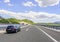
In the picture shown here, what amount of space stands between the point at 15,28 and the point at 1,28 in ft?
25.4

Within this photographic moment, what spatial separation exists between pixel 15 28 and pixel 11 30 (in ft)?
3.09

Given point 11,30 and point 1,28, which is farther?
point 1,28

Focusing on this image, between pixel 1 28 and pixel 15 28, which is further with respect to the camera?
pixel 1 28

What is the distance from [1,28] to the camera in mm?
36406

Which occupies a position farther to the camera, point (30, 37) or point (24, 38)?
point (30, 37)

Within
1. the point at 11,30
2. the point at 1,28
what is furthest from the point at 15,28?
the point at 1,28

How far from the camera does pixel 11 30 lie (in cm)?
2902

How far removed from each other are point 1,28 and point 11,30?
7994 millimetres

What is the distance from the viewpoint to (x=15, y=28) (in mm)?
29609

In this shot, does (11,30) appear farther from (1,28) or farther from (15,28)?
(1,28)
